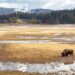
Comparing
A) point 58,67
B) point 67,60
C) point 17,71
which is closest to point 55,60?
point 67,60

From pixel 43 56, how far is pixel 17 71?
28.4ft

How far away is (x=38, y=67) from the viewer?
31062mm

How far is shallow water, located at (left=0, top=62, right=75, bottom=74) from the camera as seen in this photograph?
29.5m

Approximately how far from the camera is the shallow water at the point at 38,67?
96.7 feet

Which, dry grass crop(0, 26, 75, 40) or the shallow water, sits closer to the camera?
the shallow water

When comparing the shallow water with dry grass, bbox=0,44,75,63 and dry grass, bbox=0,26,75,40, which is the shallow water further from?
dry grass, bbox=0,26,75,40

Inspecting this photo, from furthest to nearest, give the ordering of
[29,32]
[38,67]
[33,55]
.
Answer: [29,32] → [33,55] → [38,67]

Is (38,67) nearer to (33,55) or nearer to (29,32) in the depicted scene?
(33,55)

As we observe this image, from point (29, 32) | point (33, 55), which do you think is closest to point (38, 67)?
point (33, 55)

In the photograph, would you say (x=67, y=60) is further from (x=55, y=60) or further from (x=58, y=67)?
(x=58, y=67)

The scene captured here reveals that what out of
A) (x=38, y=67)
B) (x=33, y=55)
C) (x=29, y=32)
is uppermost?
(x=38, y=67)

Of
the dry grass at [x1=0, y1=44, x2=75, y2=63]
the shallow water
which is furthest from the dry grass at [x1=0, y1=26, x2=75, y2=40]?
the shallow water

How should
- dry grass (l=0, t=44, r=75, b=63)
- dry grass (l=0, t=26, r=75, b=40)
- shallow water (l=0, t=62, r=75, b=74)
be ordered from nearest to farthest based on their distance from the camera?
shallow water (l=0, t=62, r=75, b=74)
dry grass (l=0, t=44, r=75, b=63)
dry grass (l=0, t=26, r=75, b=40)

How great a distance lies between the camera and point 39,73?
2792 centimetres
